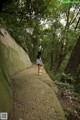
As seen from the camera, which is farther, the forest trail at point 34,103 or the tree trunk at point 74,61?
the tree trunk at point 74,61

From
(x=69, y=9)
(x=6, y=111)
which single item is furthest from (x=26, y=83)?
(x=69, y=9)

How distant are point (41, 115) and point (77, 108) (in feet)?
6.82

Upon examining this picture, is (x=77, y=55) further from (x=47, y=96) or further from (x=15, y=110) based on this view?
(x=15, y=110)

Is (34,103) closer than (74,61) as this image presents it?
Yes

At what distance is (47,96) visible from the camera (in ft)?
22.1

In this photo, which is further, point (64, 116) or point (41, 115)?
point (64, 116)

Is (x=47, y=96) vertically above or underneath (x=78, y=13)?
underneath

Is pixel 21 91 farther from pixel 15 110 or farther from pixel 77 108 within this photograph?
pixel 77 108

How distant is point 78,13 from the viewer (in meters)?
21.5

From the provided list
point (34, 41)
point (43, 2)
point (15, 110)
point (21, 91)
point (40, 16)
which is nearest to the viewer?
point (15, 110)

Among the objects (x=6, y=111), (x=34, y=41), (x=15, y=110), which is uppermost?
(x=6, y=111)

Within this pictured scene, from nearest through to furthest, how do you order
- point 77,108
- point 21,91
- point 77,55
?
1. point 21,91
2. point 77,108
3. point 77,55

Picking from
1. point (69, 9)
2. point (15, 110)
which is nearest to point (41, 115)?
point (15, 110)

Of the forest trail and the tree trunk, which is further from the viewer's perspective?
the tree trunk
